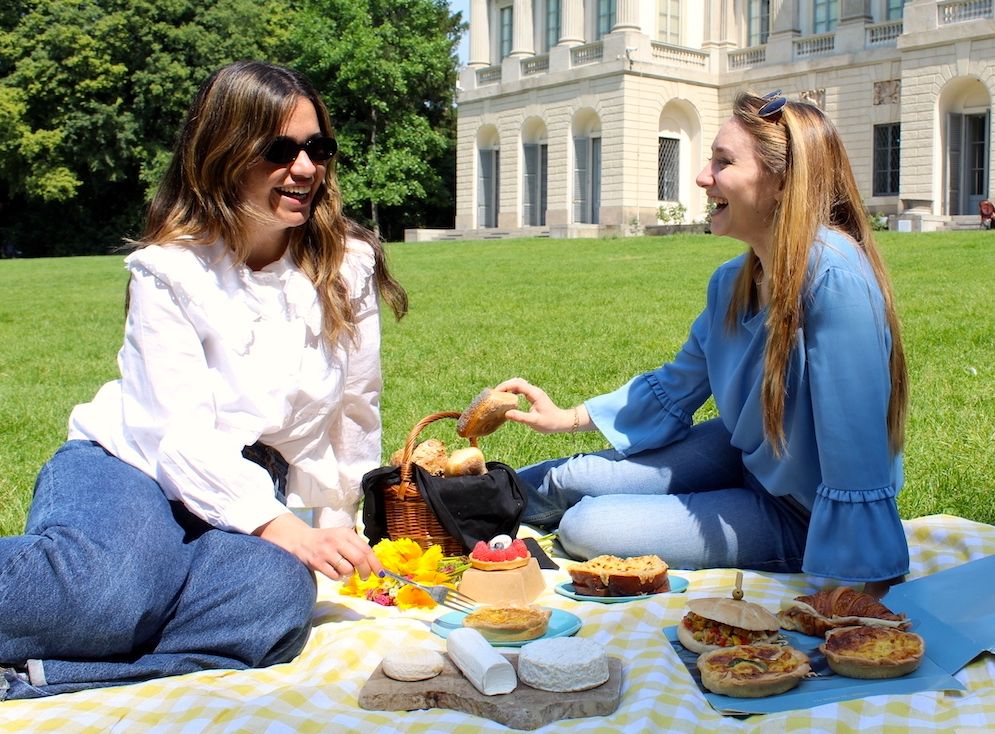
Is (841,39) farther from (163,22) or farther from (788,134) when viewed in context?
(788,134)

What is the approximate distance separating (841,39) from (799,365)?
3027 cm

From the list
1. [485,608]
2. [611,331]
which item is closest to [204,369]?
[485,608]

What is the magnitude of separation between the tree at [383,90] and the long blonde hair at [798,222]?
117ft

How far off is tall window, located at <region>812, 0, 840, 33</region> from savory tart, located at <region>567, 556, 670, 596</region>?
31353mm

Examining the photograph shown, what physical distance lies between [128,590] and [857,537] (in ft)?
6.43

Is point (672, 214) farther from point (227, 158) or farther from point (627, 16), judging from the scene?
point (227, 158)

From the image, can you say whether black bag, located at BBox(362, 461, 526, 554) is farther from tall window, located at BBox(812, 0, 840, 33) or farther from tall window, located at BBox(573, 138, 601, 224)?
tall window, located at BBox(573, 138, 601, 224)

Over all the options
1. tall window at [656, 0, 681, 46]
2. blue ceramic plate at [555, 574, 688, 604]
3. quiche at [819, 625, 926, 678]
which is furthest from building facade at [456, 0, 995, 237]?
quiche at [819, 625, 926, 678]

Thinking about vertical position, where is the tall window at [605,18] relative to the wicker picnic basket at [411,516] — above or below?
above

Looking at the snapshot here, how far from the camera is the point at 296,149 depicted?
3.28 m

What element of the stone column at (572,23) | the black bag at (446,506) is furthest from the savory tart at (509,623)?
the stone column at (572,23)

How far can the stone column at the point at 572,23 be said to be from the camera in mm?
35375

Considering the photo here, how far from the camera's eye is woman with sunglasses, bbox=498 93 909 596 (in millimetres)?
3129

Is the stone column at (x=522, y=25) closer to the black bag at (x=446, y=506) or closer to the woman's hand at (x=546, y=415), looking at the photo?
the woman's hand at (x=546, y=415)
